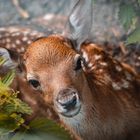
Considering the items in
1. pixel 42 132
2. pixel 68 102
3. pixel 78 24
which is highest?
pixel 78 24

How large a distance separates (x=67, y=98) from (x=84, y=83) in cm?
43

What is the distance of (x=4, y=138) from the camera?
135 inches

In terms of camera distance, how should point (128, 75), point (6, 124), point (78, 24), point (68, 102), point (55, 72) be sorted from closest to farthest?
1. point (6, 124)
2. point (68, 102)
3. point (55, 72)
4. point (78, 24)
5. point (128, 75)

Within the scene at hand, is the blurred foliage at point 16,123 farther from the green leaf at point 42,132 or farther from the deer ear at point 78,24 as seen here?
the deer ear at point 78,24

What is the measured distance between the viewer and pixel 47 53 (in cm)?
384

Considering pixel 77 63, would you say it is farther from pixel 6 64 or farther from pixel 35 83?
pixel 6 64

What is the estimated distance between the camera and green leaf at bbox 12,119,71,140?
11.2 feet

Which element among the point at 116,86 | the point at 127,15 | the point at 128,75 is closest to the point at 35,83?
the point at 116,86

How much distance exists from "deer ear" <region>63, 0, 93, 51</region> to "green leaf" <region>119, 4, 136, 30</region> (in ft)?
2.47

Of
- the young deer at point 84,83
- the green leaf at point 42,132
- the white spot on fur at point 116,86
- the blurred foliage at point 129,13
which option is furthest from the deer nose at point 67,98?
the blurred foliage at point 129,13

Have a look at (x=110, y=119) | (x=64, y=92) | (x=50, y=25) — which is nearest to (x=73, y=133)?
(x=110, y=119)

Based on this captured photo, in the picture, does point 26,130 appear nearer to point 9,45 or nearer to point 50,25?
point 9,45

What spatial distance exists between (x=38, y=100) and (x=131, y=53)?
1.22 meters

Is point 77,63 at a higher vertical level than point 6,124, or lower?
higher
